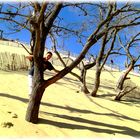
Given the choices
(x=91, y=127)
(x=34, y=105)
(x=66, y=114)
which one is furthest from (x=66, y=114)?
(x=34, y=105)

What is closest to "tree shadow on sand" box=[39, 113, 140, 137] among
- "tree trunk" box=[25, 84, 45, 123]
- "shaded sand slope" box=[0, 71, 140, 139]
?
"shaded sand slope" box=[0, 71, 140, 139]

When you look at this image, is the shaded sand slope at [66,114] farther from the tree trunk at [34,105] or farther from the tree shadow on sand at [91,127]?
the tree trunk at [34,105]

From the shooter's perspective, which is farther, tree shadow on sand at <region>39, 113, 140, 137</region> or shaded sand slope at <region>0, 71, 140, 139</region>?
tree shadow on sand at <region>39, 113, 140, 137</region>

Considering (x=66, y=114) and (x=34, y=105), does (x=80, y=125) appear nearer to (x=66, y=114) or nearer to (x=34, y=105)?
(x=66, y=114)

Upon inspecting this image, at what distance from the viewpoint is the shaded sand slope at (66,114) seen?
30.8ft

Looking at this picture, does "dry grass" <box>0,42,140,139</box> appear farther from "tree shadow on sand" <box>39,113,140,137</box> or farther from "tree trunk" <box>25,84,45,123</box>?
"tree trunk" <box>25,84,45,123</box>

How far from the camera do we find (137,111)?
1477 centimetres

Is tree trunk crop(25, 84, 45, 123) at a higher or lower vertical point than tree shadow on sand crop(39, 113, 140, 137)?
higher

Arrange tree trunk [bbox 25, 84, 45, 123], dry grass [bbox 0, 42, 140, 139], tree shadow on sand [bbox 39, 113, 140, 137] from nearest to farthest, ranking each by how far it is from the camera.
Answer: dry grass [bbox 0, 42, 140, 139] < tree trunk [bbox 25, 84, 45, 123] < tree shadow on sand [bbox 39, 113, 140, 137]

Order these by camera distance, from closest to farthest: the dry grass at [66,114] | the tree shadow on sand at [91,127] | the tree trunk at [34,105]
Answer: the dry grass at [66,114], the tree trunk at [34,105], the tree shadow on sand at [91,127]

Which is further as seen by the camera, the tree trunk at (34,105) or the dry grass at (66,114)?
the tree trunk at (34,105)

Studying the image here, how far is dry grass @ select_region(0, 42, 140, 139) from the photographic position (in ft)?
30.7

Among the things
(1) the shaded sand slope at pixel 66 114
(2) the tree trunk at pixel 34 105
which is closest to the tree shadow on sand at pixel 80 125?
(1) the shaded sand slope at pixel 66 114

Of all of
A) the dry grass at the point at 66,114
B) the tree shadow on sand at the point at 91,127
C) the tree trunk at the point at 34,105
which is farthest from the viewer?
the tree shadow on sand at the point at 91,127
